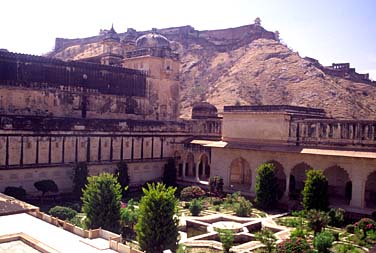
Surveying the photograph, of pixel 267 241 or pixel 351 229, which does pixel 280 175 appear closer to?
pixel 351 229

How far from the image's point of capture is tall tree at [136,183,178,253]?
51.2 ft

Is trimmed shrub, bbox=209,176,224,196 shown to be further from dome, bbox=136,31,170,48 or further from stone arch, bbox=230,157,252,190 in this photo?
dome, bbox=136,31,170,48

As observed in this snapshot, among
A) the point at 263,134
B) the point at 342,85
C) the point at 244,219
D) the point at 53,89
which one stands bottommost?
the point at 244,219

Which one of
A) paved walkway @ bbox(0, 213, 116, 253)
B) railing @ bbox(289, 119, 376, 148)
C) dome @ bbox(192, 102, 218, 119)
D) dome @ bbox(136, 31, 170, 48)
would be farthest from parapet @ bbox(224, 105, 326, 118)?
paved walkway @ bbox(0, 213, 116, 253)

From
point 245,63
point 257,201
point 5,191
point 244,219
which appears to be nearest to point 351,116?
point 245,63

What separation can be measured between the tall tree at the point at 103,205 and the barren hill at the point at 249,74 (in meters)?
40.5

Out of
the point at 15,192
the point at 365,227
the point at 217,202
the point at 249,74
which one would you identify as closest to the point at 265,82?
the point at 249,74

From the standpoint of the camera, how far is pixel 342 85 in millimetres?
62719

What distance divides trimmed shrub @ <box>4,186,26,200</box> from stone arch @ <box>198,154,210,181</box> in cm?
1494

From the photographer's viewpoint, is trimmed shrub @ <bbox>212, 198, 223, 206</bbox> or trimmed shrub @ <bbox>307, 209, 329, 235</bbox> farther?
trimmed shrub @ <bbox>212, 198, 223, 206</bbox>

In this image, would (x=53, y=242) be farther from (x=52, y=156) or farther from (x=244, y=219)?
(x=52, y=156)

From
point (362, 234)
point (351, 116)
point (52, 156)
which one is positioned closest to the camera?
point (362, 234)

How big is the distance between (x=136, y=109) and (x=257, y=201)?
58.3 ft

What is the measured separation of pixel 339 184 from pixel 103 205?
18.0 meters
